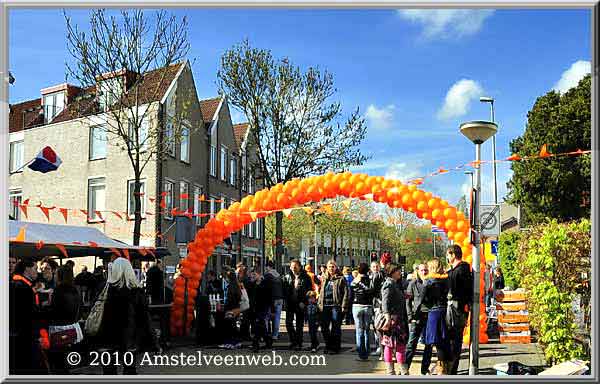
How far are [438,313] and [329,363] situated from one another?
8.95 feet

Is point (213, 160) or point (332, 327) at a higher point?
point (213, 160)

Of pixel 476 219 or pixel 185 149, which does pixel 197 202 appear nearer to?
pixel 185 149

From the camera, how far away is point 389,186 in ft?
47.2

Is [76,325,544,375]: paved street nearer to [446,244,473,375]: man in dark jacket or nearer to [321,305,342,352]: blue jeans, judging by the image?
[321,305,342,352]: blue jeans

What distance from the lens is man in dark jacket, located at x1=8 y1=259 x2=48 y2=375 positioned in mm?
6887

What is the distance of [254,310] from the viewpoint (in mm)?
12781

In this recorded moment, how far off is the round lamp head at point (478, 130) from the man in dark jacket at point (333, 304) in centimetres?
394

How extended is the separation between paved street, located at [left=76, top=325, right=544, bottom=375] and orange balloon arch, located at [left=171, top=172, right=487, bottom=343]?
186 cm

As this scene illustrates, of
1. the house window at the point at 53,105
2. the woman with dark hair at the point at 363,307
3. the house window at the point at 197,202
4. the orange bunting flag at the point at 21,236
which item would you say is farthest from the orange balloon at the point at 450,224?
the house window at the point at 53,105

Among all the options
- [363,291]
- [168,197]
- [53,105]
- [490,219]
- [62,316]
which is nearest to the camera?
[62,316]

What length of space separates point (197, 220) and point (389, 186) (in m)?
17.6

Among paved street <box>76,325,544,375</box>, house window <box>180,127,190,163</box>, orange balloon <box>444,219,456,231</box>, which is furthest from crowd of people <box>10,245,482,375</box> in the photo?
house window <box>180,127,190,163</box>

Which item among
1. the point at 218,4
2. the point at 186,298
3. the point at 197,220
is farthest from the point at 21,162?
the point at 218,4

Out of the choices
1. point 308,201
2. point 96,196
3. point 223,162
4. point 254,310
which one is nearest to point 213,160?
point 223,162
